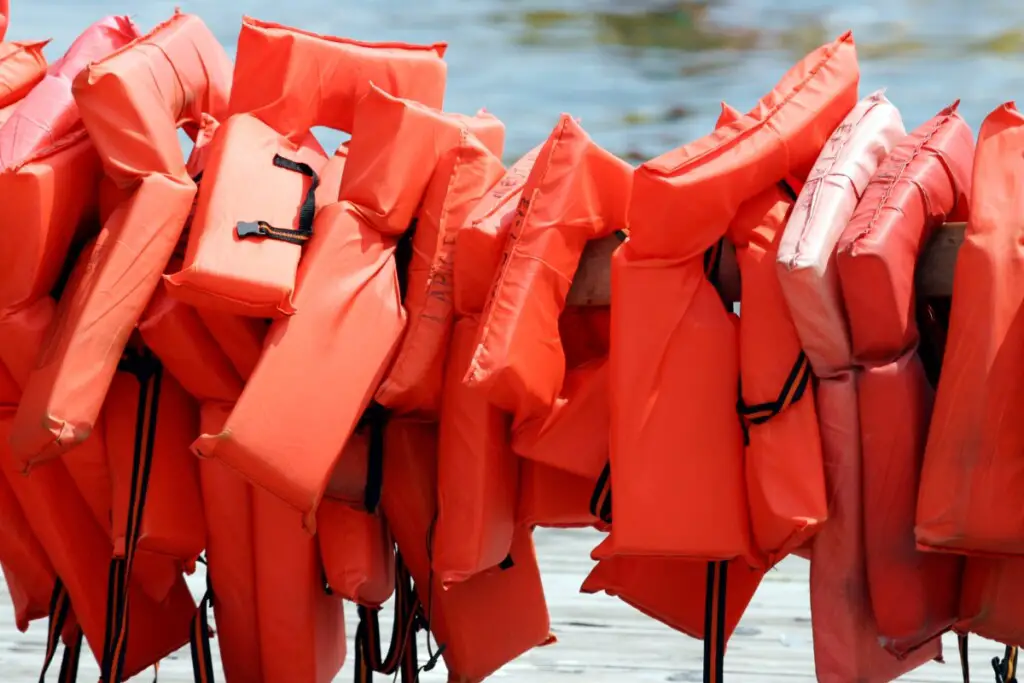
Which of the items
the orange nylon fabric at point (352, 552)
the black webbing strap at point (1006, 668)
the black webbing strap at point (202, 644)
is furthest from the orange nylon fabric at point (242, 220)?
Answer: the black webbing strap at point (1006, 668)

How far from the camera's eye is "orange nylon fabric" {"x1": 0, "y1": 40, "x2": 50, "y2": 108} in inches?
55.2

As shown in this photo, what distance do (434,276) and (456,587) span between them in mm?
298

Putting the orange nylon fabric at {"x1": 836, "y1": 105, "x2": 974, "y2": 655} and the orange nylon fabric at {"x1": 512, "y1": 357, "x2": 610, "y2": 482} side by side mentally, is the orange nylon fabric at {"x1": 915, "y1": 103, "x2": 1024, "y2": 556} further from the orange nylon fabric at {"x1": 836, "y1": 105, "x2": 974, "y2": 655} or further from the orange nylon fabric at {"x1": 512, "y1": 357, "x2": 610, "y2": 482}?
the orange nylon fabric at {"x1": 512, "y1": 357, "x2": 610, "y2": 482}

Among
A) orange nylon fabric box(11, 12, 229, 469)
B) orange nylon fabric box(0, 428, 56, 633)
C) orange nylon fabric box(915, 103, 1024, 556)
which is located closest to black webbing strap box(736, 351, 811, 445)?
orange nylon fabric box(915, 103, 1024, 556)

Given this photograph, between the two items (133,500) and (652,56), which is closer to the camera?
(133,500)

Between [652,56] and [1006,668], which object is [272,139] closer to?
[1006,668]

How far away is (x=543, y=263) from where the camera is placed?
44.7 inches

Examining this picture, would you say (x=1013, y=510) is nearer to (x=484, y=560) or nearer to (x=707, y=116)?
(x=484, y=560)

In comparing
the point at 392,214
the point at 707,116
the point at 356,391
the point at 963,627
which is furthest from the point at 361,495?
the point at 707,116

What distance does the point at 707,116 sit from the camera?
4.58 metres

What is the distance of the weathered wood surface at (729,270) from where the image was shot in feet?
3.60

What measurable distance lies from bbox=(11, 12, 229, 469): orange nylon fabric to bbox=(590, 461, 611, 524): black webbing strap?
423mm

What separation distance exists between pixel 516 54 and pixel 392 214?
372 centimetres

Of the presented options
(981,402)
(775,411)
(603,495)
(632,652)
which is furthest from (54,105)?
(632,652)
